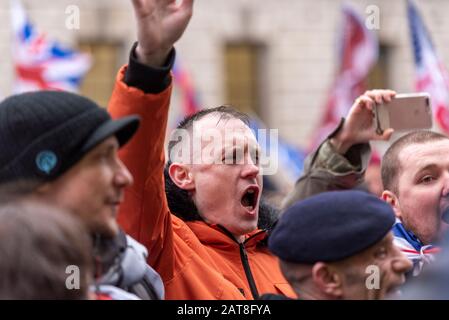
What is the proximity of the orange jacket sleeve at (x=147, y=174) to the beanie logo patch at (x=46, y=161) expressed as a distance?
0.36m

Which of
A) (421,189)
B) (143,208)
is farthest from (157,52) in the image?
(421,189)

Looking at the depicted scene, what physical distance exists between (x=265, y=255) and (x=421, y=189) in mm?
607

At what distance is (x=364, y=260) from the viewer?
3.15m

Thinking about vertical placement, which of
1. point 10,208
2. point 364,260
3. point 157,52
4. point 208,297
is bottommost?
point 208,297

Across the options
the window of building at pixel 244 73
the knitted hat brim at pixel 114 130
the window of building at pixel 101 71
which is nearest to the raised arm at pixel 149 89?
the knitted hat brim at pixel 114 130

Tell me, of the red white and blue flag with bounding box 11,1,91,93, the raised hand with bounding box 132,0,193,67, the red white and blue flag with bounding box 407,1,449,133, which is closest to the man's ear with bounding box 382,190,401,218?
the raised hand with bounding box 132,0,193,67

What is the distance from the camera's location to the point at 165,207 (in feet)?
11.8

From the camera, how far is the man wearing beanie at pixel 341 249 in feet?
10.2

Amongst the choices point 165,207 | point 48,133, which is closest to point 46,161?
point 48,133

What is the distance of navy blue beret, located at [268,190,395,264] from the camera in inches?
122

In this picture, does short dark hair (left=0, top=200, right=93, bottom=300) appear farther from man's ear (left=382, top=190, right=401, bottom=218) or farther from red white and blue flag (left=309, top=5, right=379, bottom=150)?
red white and blue flag (left=309, top=5, right=379, bottom=150)

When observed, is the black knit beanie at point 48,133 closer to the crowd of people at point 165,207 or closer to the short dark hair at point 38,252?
the crowd of people at point 165,207

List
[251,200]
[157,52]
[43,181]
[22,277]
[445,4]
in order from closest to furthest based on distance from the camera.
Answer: [22,277] → [43,181] → [157,52] → [251,200] → [445,4]

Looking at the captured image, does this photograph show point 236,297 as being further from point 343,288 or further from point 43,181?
point 43,181
